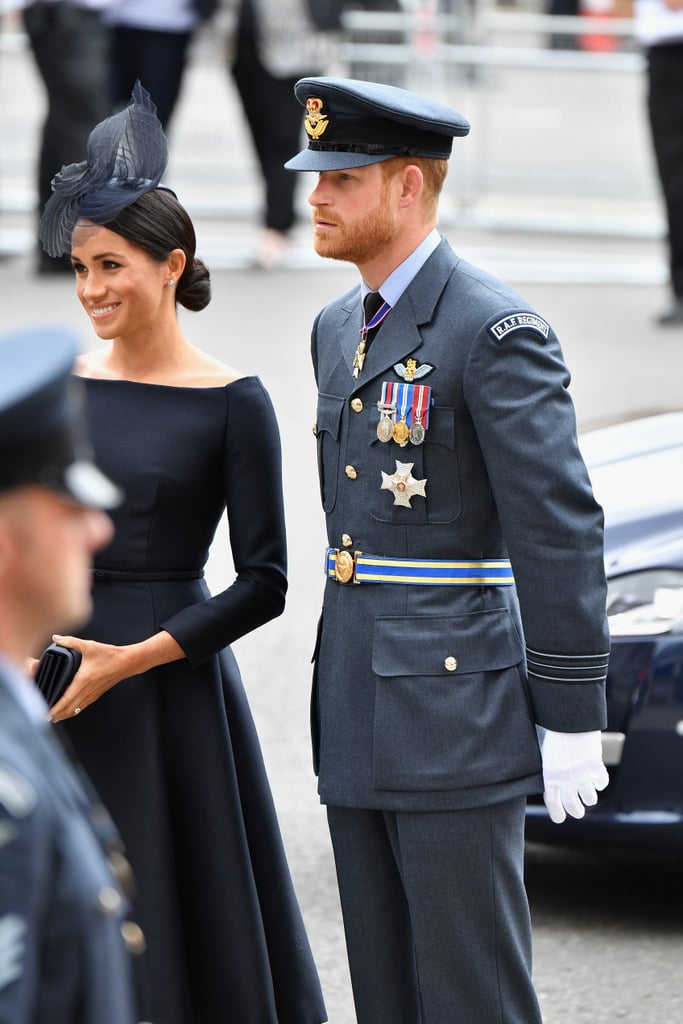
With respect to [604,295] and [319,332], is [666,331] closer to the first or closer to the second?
[604,295]

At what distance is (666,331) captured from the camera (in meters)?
10.2

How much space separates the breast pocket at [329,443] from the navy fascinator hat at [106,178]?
18.7 inches

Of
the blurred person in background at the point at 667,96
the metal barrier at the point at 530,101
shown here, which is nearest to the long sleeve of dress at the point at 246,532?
the blurred person in background at the point at 667,96

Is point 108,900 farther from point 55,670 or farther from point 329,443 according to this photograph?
point 329,443

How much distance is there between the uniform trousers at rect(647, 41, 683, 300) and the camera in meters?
9.54

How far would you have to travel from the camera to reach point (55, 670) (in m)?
3.17

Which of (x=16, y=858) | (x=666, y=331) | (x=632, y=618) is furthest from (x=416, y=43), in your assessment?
(x=16, y=858)

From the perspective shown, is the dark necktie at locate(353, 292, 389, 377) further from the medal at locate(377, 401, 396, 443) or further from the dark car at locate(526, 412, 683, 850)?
the dark car at locate(526, 412, 683, 850)

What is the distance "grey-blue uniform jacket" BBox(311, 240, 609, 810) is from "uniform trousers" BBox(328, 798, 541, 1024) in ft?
0.17

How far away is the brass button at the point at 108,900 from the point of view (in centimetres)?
163

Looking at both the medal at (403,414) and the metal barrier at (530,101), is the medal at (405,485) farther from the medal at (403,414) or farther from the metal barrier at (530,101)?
the metal barrier at (530,101)

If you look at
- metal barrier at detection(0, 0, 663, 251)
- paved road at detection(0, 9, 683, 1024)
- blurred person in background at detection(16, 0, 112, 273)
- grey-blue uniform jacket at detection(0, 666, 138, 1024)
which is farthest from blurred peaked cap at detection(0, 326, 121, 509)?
metal barrier at detection(0, 0, 663, 251)

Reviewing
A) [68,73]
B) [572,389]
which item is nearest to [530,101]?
[68,73]

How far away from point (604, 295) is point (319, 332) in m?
7.90
